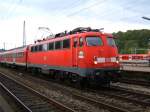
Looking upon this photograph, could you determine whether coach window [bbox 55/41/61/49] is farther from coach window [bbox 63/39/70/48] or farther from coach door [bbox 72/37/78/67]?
coach door [bbox 72/37/78/67]

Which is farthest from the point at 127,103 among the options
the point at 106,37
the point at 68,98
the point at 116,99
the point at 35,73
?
the point at 35,73

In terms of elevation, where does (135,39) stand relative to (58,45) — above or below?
above

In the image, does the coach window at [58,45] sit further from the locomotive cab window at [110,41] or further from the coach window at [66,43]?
the locomotive cab window at [110,41]

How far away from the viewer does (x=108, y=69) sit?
16750mm

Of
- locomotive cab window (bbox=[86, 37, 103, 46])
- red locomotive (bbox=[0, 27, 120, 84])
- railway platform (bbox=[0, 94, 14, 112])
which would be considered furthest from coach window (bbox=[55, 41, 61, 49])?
railway platform (bbox=[0, 94, 14, 112])

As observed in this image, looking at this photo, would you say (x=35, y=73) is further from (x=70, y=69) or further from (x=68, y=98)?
(x=68, y=98)

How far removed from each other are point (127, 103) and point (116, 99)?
1.16 meters

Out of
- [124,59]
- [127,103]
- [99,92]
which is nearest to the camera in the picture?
[127,103]

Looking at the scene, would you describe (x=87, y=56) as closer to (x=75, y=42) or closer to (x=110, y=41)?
(x=75, y=42)

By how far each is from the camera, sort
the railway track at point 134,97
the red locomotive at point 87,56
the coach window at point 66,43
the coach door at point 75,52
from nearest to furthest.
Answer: the railway track at point 134,97 → the red locomotive at point 87,56 → the coach door at point 75,52 → the coach window at point 66,43

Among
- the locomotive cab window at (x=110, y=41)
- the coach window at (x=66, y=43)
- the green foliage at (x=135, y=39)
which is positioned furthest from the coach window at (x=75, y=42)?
the green foliage at (x=135, y=39)

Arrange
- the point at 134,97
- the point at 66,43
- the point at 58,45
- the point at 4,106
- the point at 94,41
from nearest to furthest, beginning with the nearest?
the point at 4,106 < the point at 134,97 < the point at 94,41 < the point at 66,43 < the point at 58,45

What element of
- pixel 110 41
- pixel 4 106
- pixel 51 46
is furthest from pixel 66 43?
pixel 4 106

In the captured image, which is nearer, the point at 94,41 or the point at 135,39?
the point at 94,41
